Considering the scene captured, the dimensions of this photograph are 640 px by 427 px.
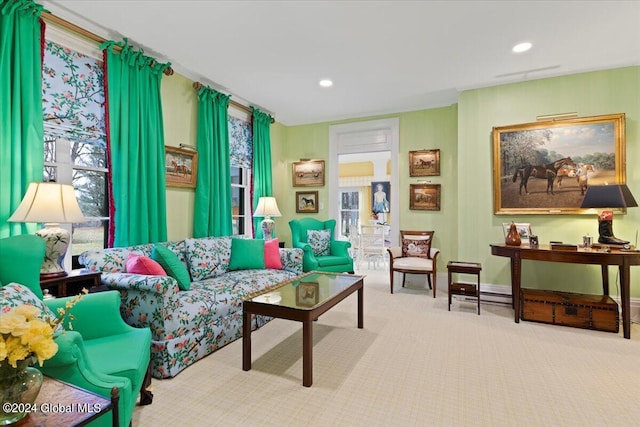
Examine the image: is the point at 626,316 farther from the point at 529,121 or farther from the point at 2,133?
the point at 2,133

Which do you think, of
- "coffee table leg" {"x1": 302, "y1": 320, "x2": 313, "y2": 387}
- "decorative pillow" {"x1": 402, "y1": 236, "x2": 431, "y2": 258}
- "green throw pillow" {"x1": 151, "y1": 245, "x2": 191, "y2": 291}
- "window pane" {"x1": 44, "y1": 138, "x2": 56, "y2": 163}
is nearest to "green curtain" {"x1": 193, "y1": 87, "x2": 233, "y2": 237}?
"green throw pillow" {"x1": 151, "y1": 245, "x2": 191, "y2": 291}

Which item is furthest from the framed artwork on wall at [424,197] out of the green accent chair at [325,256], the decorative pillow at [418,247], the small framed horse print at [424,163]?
the green accent chair at [325,256]

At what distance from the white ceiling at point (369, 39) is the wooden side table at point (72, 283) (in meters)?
2.19

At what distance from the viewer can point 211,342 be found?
266 cm

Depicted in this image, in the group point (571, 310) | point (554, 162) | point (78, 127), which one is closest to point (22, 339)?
point (78, 127)

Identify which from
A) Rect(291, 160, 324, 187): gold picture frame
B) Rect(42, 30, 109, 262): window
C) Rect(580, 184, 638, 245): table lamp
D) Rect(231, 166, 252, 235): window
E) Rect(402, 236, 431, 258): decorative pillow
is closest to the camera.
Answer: Rect(42, 30, 109, 262): window

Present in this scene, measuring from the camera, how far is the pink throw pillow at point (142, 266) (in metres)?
2.56

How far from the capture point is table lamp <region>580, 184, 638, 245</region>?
3143mm

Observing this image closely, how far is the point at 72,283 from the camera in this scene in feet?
7.56

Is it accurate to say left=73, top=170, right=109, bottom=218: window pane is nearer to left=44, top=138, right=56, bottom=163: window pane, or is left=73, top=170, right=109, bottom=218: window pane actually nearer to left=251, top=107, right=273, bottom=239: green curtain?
left=44, top=138, right=56, bottom=163: window pane

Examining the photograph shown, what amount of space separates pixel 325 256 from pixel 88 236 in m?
3.09

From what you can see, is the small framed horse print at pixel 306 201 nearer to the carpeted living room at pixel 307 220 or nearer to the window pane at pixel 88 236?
the carpeted living room at pixel 307 220

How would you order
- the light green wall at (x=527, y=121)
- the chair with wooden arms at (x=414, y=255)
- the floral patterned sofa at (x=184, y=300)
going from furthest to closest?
the chair with wooden arms at (x=414, y=255) → the light green wall at (x=527, y=121) → the floral patterned sofa at (x=184, y=300)

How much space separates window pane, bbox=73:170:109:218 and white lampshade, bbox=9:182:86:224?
94 centimetres
